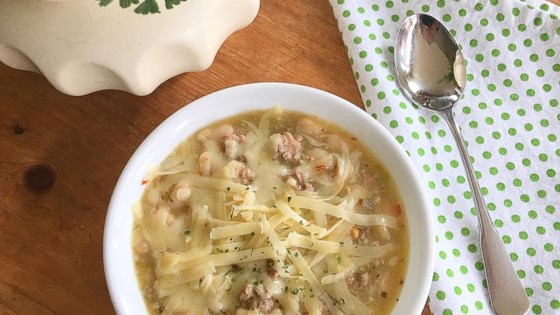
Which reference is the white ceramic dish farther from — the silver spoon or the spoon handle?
the spoon handle

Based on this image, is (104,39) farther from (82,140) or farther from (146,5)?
(82,140)

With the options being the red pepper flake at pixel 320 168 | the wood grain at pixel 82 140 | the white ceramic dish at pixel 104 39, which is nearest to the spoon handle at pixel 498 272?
the wood grain at pixel 82 140

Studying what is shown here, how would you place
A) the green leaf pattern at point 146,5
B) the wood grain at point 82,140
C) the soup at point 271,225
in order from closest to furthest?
the green leaf pattern at point 146,5 < the soup at point 271,225 < the wood grain at point 82,140

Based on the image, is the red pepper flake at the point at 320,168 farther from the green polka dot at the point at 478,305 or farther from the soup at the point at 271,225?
the green polka dot at the point at 478,305

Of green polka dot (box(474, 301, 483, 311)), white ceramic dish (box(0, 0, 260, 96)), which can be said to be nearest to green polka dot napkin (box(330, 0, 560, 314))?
green polka dot (box(474, 301, 483, 311))

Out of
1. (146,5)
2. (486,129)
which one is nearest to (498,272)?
(486,129)
